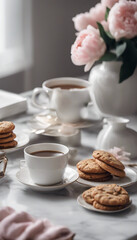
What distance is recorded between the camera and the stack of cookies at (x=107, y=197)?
111 cm

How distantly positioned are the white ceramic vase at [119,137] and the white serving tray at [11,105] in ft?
1.26

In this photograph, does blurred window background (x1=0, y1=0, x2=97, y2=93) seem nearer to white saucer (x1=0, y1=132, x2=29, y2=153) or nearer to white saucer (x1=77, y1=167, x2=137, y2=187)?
white saucer (x1=0, y1=132, x2=29, y2=153)

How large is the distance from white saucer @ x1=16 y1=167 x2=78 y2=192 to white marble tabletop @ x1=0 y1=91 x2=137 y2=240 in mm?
21

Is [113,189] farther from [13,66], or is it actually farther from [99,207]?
[13,66]

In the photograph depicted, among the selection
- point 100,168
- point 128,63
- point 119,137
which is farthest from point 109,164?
point 128,63

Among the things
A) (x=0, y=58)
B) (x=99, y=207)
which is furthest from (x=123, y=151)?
(x=0, y=58)

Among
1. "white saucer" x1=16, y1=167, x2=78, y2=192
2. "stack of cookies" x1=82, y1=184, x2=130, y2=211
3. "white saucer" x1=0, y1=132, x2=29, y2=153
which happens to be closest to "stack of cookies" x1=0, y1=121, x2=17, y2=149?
"white saucer" x1=0, y1=132, x2=29, y2=153

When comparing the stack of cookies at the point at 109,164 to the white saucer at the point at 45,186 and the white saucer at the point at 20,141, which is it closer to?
the white saucer at the point at 45,186

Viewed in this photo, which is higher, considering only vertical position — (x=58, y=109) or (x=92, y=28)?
(x=92, y=28)

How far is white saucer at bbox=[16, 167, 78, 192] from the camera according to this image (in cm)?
121

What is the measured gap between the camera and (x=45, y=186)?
122cm

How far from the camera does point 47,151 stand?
1312mm

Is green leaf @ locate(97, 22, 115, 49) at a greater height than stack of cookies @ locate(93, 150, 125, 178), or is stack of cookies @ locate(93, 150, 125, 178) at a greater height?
green leaf @ locate(97, 22, 115, 49)

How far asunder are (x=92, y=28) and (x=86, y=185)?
0.50m
